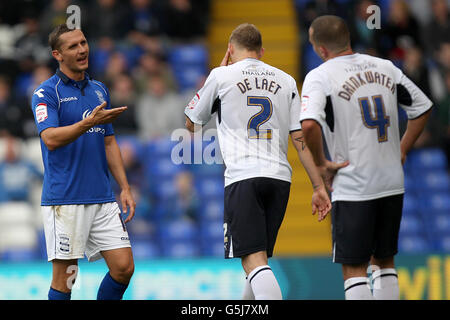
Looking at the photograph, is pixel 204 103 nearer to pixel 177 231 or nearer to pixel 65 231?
pixel 65 231

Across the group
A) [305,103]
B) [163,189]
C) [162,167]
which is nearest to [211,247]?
[163,189]

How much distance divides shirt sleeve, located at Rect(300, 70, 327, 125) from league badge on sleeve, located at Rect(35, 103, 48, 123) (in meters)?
1.80

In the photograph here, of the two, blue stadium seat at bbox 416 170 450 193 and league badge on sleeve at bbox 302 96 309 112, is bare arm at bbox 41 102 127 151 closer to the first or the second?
league badge on sleeve at bbox 302 96 309 112

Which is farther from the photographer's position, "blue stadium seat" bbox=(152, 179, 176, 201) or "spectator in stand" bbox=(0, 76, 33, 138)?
"spectator in stand" bbox=(0, 76, 33, 138)

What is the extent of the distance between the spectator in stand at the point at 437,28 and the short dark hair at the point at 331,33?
7.50 meters

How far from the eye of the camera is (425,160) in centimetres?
1127

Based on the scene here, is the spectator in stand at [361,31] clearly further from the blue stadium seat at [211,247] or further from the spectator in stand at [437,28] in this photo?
the blue stadium seat at [211,247]

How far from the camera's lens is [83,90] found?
5.73 metres

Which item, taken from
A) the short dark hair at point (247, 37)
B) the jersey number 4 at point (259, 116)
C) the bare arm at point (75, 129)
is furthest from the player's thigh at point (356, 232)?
the bare arm at point (75, 129)

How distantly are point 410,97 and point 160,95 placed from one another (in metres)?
6.38

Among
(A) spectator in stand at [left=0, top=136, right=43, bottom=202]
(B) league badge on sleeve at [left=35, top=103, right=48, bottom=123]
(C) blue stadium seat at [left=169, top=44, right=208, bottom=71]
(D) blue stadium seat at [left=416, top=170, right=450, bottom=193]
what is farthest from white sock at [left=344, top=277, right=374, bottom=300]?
(C) blue stadium seat at [left=169, top=44, right=208, bottom=71]

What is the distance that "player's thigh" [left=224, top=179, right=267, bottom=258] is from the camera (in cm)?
532

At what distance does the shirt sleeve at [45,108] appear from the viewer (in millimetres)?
5430
